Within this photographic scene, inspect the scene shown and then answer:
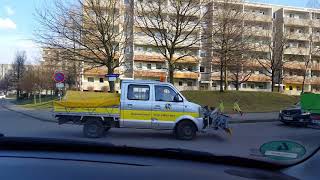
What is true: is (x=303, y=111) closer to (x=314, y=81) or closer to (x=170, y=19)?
(x=170, y=19)

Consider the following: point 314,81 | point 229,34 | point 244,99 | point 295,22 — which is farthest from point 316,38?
point 244,99

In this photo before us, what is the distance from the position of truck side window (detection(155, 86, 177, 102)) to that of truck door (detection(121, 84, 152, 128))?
33 cm

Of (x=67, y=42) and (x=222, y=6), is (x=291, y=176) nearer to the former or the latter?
(x=67, y=42)

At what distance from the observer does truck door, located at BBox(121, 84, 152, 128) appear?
1457cm

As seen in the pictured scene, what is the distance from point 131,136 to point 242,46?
2720 centimetres

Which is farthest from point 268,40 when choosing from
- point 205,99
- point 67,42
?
point 67,42

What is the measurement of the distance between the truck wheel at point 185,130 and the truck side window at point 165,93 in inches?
38.1

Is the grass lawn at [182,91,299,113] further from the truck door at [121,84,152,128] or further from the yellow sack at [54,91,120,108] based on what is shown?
the truck door at [121,84,152,128]

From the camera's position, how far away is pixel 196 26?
106ft

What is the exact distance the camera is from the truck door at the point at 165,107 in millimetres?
14562

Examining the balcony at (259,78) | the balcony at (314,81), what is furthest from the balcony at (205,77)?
the balcony at (314,81)

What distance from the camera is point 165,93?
14.7m

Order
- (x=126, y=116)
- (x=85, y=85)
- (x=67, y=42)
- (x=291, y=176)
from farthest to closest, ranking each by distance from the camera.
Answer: (x=85, y=85) → (x=67, y=42) → (x=126, y=116) → (x=291, y=176)

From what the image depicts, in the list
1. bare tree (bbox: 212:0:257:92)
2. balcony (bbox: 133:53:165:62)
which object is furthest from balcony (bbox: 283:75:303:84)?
bare tree (bbox: 212:0:257:92)
